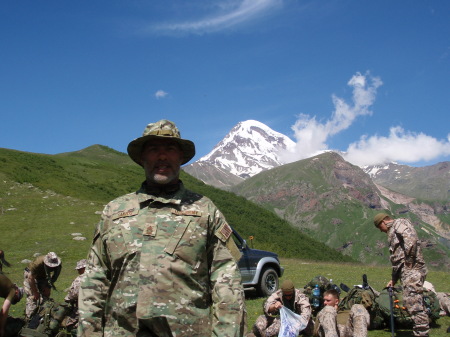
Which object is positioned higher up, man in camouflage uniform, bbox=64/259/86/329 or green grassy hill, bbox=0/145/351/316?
green grassy hill, bbox=0/145/351/316

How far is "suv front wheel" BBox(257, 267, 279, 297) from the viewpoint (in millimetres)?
12117

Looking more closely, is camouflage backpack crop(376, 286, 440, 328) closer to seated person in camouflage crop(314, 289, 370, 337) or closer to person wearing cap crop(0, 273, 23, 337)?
seated person in camouflage crop(314, 289, 370, 337)

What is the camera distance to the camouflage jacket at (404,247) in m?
6.89

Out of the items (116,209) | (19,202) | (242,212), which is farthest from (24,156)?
(116,209)

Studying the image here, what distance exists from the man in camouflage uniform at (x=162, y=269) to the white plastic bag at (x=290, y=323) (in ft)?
16.1

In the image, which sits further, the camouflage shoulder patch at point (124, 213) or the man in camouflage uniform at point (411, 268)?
the man in camouflage uniform at point (411, 268)

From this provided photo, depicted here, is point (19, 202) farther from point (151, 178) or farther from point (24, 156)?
point (151, 178)

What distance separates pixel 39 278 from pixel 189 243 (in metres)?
6.78

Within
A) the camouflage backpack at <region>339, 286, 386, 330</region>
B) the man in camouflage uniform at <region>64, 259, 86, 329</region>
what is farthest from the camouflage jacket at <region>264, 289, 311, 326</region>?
the man in camouflage uniform at <region>64, 259, 86, 329</region>

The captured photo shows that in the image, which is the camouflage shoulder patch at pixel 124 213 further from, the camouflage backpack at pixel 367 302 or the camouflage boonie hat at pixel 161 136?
the camouflage backpack at pixel 367 302

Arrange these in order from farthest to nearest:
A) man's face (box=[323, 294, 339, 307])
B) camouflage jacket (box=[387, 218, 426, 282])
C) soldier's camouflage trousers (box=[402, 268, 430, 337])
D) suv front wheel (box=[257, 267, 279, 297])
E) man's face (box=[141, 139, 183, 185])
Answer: suv front wheel (box=[257, 267, 279, 297])
man's face (box=[323, 294, 339, 307])
camouflage jacket (box=[387, 218, 426, 282])
soldier's camouflage trousers (box=[402, 268, 430, 337])
man's face (box=[141, 139, 183, 185])

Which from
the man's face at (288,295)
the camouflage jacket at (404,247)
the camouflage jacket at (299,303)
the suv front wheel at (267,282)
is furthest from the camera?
the suv front wheel at (267,282)

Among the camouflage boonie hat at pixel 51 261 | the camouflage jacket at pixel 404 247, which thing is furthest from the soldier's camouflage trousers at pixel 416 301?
the camouflage boonie hat at pixel 51 261

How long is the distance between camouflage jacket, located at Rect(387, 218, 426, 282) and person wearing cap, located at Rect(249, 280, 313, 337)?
1785mm
